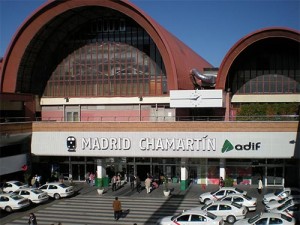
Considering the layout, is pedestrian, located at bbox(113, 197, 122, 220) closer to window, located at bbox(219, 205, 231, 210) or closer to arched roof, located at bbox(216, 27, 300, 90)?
window, located at bbox(219, 205, 231, 210)

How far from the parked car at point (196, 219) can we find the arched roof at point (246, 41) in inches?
734

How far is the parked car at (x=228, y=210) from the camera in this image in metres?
23.9

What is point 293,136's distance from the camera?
3161cm

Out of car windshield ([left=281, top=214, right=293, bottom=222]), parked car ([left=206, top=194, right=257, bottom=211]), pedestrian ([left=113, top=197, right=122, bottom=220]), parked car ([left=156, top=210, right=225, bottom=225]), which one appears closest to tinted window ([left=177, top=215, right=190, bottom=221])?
parked car ([left=156, top=210, right=225, bottom=225])

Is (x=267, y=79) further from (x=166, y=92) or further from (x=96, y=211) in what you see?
(x=96, y=211)

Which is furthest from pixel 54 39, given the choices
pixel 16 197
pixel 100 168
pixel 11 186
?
pixel 16 197

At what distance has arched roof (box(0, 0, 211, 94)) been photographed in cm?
3647

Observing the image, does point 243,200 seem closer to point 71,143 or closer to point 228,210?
point 228,210

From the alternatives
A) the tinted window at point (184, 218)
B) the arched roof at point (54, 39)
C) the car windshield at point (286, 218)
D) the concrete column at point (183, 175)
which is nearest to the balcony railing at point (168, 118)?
the arched roof at point (54, 39)

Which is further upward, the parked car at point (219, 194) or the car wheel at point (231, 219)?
the parked car at point (219, 194)

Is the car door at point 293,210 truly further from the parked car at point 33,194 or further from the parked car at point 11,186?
the parked car at point 11,186

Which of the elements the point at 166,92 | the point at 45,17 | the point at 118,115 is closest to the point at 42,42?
the point at 45,17

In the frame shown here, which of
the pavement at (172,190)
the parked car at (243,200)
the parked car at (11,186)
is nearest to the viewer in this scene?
the parked car at (243,200)

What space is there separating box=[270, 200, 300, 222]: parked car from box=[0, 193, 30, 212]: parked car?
54.7 ft
